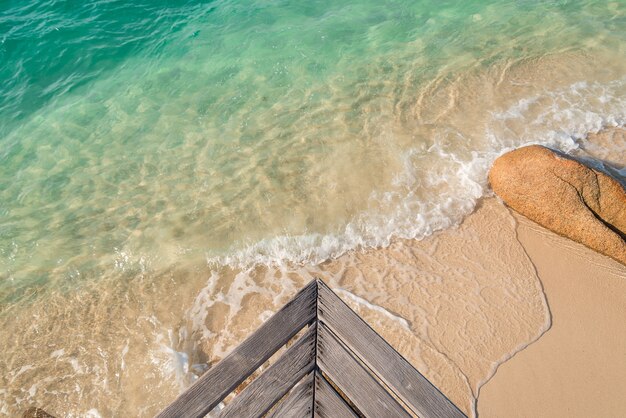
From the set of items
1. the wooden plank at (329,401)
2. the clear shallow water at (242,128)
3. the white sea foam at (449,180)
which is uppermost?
the wooden plank at (329,401)

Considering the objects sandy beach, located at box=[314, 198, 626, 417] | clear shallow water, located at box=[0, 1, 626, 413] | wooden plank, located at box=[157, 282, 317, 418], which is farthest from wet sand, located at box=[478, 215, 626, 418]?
wooden plank, located at box=[157, 282, 317, 418]

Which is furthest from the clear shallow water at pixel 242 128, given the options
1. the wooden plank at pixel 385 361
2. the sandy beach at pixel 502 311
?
the wooden plank at pixel 385 361

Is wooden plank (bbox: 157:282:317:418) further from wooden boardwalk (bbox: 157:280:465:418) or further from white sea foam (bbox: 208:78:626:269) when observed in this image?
white sea foam (bbox: 208:78:626:269)

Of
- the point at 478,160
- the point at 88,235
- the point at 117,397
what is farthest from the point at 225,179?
the point at 478,160

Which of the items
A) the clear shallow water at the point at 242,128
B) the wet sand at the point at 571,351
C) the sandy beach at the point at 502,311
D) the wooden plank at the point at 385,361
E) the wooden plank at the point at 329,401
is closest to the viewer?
the wooden plank at the point at 385,361

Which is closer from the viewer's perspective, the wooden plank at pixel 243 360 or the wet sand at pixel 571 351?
the wooden plank at pixel 243 360

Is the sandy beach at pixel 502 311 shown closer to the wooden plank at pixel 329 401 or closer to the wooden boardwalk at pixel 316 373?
the wooden plank at pixel 329 401

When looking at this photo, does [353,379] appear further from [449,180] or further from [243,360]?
[449,180]

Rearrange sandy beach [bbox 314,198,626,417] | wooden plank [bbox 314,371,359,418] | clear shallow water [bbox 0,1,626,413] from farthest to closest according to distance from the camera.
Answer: clear shallow water [bbox 0,1,626,413] < sandy beach [bbox 314,198,626,417] < wooden plank [bbox 314,371,359,418]
